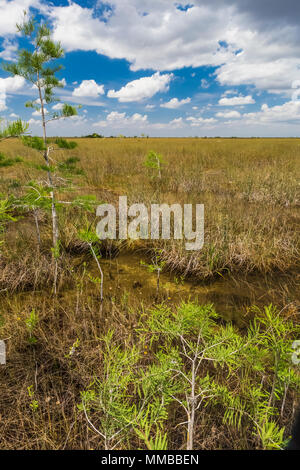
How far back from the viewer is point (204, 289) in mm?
3500

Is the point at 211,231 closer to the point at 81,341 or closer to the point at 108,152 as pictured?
the point at 81,341

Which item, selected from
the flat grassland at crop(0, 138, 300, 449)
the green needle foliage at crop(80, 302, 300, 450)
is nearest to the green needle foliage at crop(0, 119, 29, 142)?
the flat grassland at crop(0, 138, 300, 449)

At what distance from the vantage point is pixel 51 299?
3.11 meters

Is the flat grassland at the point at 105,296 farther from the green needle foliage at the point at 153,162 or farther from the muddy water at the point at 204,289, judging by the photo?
the green needle foliage at the point at 153,162

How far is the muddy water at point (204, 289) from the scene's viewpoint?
10.2 ft

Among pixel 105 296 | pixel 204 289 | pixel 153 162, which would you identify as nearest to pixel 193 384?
pixel 105 296

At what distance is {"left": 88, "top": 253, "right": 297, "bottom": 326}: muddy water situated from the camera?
3.10 meters

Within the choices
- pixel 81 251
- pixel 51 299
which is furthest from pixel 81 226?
pixel 51 299

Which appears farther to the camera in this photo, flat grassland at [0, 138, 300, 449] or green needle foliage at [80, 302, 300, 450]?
flat grassland at [0, 138, 300, 449]

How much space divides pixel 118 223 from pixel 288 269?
357 centimetres

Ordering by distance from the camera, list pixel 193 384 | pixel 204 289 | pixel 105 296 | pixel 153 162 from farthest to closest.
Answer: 1. pixel 153 162
2. pixel 204 289
3. pixel 105 296
4. pixel 193 384

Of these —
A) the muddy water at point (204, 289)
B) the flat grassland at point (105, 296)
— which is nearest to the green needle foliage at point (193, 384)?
the flat grassland at point (105, 296)

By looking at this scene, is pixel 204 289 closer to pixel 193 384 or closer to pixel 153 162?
pixel 193 384

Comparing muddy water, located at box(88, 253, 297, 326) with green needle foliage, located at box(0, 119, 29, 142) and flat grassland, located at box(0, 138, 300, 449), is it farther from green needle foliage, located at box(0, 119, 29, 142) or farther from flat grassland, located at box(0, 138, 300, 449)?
green needle foliage, located at box(0, 119, 29, 142)
